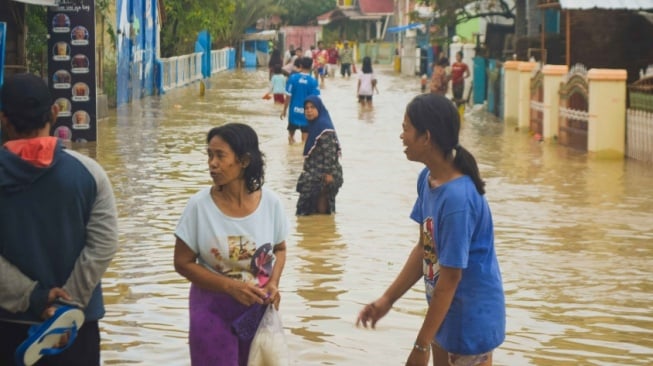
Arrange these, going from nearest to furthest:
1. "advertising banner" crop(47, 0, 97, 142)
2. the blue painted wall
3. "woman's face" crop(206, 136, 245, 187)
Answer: "woman's face" crop(206, 136, 245, 187)
"advertising banner" crop(47, 0, 97, 142)
the blue painted wall

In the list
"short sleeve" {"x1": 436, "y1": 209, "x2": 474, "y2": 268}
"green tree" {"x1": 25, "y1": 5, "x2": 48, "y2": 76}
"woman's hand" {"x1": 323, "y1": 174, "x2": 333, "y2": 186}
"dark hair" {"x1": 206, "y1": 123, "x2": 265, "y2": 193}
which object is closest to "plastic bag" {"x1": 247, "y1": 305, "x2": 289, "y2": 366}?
"dark hair" {"x1": 206, "y1": 123, "x2": 265, "y2": 193}

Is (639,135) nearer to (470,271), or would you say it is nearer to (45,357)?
(470,271)

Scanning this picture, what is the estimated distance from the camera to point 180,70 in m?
45.2

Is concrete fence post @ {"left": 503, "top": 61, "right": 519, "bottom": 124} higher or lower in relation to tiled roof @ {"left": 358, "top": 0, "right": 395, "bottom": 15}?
lower

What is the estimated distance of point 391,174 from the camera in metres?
17.3

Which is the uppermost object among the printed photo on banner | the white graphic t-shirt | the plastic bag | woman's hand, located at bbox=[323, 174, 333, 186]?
the white graphic t-shirt

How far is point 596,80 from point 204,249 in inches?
619

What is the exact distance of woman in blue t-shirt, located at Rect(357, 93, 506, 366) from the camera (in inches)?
176

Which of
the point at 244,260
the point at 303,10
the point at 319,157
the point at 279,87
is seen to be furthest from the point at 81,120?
the point at 303,10

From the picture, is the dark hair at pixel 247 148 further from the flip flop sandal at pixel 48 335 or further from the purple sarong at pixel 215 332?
the flip flop sandal at pixel 48 335

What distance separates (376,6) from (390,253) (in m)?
79.2

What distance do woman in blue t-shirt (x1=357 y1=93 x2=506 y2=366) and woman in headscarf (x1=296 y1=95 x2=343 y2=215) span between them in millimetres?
7890

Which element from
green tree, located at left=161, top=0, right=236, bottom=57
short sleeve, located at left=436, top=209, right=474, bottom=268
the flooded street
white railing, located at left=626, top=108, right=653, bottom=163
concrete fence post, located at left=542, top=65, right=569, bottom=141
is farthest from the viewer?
green tree, located at left=161, top=0, right=236, bottom=57

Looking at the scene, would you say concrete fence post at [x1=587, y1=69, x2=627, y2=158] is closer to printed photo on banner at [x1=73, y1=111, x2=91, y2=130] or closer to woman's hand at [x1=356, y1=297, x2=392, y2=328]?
printed photo on banner at [x1=73, y1=111, x2=91, y2=130]
